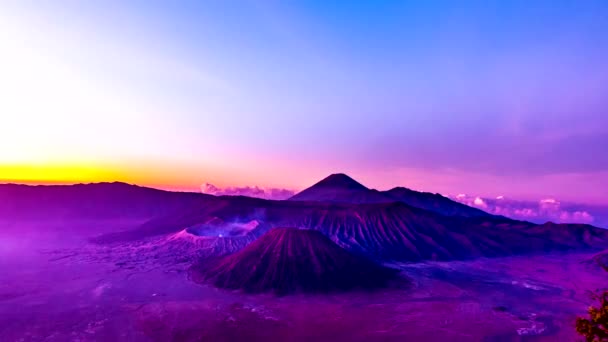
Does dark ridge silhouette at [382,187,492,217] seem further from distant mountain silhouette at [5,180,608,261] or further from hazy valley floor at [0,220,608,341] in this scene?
hazy valley floor at [0,220,608,341]

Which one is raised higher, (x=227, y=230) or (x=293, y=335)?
(x=227, y=230)

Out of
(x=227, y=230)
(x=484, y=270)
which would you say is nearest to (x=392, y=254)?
(x=484, y=270)

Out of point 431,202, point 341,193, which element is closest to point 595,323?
point 431,202

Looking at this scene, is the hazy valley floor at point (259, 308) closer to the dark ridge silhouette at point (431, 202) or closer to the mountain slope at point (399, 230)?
the mountain slope at point (399, 230)

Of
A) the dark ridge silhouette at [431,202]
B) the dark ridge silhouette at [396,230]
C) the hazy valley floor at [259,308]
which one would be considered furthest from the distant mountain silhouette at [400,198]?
the hazy valley floor at [259,308]

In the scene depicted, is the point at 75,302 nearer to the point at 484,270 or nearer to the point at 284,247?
the point at 284,247

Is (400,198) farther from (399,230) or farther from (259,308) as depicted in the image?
(259,308)
